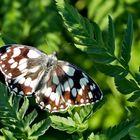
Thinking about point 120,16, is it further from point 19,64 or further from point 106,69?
point 106,69

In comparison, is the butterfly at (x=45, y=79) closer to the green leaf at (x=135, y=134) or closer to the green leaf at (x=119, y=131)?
the green leaf at (x=119, y=131)

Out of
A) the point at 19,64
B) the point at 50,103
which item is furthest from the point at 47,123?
the point at 19,64

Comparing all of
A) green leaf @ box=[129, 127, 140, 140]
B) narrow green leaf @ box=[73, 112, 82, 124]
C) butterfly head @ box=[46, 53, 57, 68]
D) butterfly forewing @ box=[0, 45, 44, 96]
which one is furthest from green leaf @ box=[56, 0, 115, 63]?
butterfly head @ box=[46, 53, 57, 68]

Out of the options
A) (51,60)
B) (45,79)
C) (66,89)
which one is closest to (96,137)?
(66,89)

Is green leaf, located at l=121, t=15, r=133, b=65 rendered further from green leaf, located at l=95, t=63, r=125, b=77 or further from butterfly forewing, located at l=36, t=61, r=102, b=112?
butterfly forewing, located at l=36, t=61, r=102, b=112

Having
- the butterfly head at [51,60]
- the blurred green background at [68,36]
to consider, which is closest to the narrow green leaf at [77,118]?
the butterfly head at [51,60]
